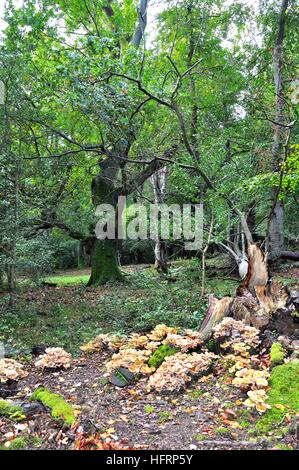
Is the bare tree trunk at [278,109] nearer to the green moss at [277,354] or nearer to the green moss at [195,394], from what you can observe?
the green moss at [277,354]

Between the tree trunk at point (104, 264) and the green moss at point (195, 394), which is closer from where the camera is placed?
the green moss at point (195, 394)

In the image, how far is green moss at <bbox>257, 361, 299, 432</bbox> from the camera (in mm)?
2729

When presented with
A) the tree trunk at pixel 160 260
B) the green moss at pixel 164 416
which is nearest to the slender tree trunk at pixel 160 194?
the tree trunk at pixel 160 260

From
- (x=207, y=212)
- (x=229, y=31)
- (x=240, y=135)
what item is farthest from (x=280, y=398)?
(x=229, y=31)

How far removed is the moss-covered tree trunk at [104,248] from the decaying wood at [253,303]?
22.4 feet

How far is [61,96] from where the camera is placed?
24.2ft

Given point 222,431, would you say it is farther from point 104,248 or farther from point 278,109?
point 104,248

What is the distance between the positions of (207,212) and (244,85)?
14.3ft

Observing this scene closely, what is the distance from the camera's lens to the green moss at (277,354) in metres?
3.61

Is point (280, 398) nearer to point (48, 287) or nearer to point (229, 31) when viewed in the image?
point (48, 287)

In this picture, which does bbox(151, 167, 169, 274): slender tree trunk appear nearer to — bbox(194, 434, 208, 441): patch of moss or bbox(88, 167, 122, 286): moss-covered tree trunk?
bbox(88, 167, 122, 286): moss-covered tree trunk

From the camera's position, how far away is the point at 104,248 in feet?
41.0

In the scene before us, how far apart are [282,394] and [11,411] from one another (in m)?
2.44

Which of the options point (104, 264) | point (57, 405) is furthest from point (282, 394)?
point (104, 264)
